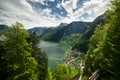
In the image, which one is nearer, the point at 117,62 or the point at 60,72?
the point at 117,62

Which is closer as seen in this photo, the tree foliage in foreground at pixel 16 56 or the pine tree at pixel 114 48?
the pine tree at pixel 114 48

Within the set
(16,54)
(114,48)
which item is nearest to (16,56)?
(16,54)

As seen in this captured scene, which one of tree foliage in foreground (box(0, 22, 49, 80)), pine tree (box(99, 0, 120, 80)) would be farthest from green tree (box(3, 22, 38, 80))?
pine tree (box(99, 0, 120, 80))

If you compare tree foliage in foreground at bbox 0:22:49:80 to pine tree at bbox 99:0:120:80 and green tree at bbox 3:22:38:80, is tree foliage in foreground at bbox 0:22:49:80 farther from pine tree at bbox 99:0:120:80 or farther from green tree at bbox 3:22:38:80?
pine tree at bbox 99:0:120:80

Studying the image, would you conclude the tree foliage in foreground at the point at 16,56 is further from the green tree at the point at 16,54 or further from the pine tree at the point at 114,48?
the pine tree at the point at 114,48

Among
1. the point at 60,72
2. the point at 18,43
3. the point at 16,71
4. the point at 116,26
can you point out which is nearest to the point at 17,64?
the point at 16,71

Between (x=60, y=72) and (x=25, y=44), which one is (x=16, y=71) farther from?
(x=60, y=72)

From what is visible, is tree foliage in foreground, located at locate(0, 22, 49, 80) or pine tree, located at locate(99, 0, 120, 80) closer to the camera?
pine tree, located at locate(99, 0, 120, 80)

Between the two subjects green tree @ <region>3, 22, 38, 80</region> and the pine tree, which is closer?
the pine tree

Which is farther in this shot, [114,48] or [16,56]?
[16,56]

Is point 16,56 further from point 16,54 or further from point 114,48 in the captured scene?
point 114,48

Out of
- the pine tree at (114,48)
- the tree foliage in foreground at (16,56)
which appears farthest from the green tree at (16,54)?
the pine tree at (114,48)
